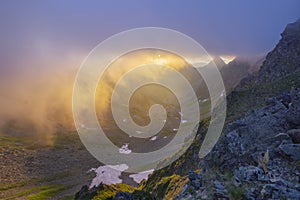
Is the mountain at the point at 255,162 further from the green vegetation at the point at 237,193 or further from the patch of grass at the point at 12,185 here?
the patch of grass at the point at 12,185

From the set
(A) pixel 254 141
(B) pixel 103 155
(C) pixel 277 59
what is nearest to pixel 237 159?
(A) pixel 254 141

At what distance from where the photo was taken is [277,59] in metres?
100

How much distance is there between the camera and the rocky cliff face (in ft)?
279

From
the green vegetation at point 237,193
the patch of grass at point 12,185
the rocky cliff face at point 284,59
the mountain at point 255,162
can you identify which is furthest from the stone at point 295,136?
the patch of grass at point 12,185

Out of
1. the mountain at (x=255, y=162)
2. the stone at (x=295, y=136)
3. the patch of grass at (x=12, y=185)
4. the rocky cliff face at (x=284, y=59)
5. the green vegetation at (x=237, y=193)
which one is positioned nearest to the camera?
the green vegetation at (x=237, y=193)

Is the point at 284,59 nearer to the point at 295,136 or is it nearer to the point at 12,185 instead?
the point at 295,136

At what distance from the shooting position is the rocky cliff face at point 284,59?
84938 mm

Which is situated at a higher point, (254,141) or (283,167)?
(254,141)

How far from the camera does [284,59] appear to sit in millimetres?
94688

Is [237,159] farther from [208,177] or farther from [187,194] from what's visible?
Answer: [187,194]

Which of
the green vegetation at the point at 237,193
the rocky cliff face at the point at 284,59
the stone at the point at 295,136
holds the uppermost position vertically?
the rocky cliff face at the point at 284,59

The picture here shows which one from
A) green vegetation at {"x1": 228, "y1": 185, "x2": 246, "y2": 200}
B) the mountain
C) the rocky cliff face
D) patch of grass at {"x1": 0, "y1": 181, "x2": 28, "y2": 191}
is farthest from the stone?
patch of grass at {"x1": 0, "y1": 181, "x2": 28, "y2": 191}

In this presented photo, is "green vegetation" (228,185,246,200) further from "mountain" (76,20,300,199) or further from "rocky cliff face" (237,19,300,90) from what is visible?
"rocky cliff face" (237,19,300,90)

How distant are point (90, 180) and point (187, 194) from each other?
10503 centimetres
